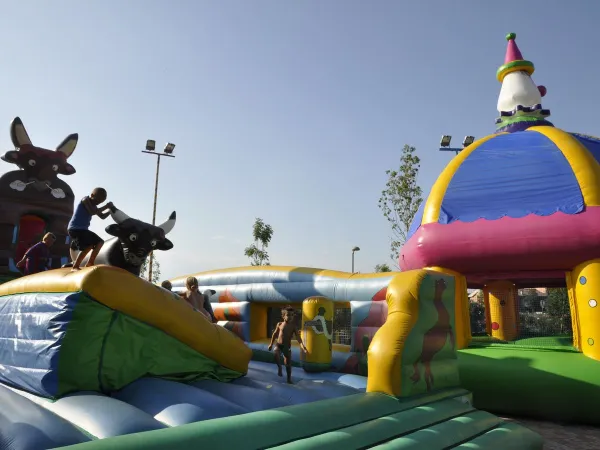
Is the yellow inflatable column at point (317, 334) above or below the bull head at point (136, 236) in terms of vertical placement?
below

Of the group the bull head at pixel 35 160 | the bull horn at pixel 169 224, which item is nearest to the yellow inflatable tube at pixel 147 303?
the bull horn at pixel 169 224

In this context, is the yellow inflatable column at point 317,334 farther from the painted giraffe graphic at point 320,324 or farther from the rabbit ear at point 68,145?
the rabbit ear at point 68,145

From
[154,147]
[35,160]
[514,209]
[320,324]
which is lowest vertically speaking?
[320,324]

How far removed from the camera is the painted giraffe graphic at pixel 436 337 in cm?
417

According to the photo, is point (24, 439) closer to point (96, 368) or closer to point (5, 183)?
point (96, 368)

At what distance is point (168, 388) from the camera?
3.40m

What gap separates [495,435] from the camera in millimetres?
3887

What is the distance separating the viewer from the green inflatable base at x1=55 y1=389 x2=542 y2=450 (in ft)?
7.60

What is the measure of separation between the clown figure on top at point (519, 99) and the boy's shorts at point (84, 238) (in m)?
7.15

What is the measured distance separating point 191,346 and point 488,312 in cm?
869

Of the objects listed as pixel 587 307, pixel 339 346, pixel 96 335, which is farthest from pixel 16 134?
pixel 587 307

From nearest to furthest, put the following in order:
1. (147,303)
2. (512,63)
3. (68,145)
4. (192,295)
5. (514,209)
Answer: (147,303) → (192,295) → (514,209) → (512,63) → (68,145)

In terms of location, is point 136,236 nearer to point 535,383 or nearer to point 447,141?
point 535,383

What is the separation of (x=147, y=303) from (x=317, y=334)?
2641 mm
